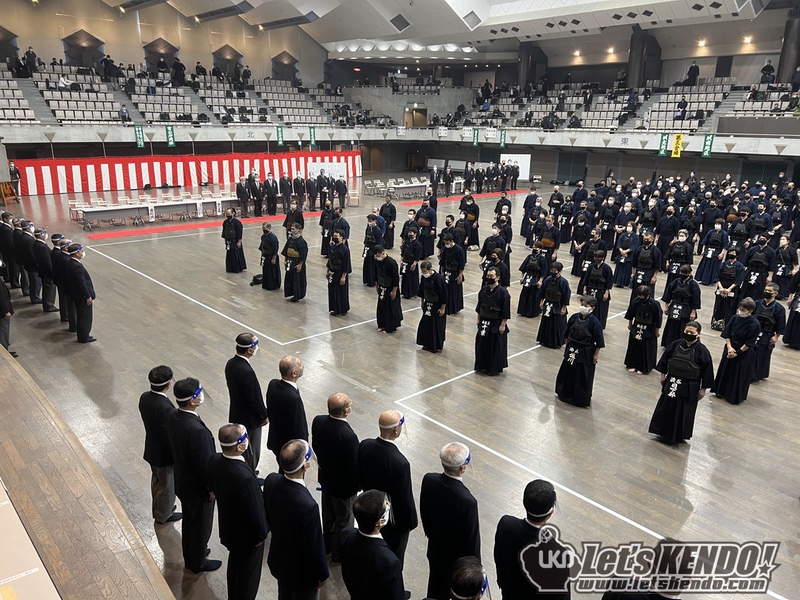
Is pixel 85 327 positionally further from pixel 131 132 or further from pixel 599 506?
pixel 131 132

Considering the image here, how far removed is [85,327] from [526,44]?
39760 mm

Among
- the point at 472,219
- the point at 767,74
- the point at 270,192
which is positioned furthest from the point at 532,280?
the point at 767,74

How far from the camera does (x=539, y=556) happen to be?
365cm

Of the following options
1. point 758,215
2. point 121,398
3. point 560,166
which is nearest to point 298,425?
point 121,398

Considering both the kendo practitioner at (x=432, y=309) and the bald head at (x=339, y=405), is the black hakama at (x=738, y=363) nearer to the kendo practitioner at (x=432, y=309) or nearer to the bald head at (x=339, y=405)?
the kendo practitioner at (x=432, y=309)

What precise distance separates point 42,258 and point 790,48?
35.7 meters

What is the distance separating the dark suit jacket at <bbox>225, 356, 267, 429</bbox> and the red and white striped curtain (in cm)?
2122

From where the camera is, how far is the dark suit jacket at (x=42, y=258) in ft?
35.0

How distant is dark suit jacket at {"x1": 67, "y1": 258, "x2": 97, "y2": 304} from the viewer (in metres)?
9.57

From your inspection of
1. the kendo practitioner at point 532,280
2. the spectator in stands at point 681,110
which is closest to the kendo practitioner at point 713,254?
the kendo practitioner at point 532,280

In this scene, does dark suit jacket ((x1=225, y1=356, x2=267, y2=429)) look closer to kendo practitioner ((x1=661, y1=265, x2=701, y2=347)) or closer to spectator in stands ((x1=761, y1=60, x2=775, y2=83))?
kendo practitioner ((x1=661, y1=265, x2=701, y2=347))

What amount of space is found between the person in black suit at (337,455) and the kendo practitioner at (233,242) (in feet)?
32.9

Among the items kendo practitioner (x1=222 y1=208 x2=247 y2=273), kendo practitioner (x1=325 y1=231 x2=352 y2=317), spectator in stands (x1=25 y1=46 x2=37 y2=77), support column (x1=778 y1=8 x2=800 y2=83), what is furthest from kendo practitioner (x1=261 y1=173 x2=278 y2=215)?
support column (x1=778 y1=8 x2=800 y2=83)

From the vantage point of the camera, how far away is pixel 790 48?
29547 mm
